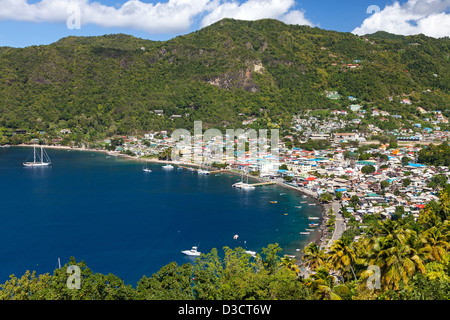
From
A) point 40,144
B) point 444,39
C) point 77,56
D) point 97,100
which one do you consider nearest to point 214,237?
point 40,144

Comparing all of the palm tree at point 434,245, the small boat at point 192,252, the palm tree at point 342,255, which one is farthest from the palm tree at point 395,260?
the small boat at point 192,252

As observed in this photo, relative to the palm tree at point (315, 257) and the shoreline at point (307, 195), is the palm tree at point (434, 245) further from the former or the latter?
the shoreline at point (307, 195)

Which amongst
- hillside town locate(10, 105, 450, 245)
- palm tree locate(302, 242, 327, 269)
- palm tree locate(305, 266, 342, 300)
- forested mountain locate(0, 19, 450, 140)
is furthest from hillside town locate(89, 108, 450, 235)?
palm tree locate(305, 266, 342, 300)

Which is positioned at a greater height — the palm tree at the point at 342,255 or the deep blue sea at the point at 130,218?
the palm tree at the point at 342,255

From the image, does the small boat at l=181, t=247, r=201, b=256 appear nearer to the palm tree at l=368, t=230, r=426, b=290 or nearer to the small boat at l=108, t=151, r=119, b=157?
the palm tree at l=368, t=230, r=426, b=290

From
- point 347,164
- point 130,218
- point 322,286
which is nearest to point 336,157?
point 347,164

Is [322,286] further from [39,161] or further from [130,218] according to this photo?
[39,161]

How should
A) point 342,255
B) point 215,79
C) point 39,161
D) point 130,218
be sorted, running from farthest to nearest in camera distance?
point 215,79 < point 39,161 < point 130,218 < point 342,255
